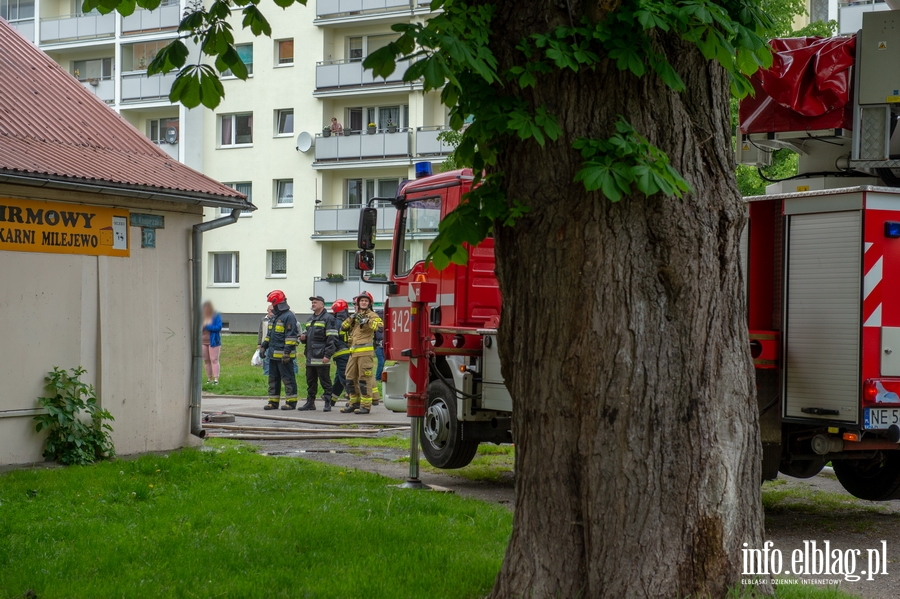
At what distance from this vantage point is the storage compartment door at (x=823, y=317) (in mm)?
7129

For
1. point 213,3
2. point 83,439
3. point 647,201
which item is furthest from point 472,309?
point 647,201

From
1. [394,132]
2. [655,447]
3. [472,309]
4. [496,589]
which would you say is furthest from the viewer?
[394,132]

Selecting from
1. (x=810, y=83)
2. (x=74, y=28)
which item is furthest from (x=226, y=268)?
(x=810, y=83)

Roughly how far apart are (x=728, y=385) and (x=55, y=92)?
359 inches

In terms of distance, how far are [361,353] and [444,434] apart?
7.62 meters

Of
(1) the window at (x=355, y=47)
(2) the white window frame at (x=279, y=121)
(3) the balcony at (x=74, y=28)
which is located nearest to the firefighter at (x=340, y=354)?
(2) the white window frame at (x=279, y=121)

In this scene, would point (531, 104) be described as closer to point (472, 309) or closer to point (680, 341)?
point (680, 341)

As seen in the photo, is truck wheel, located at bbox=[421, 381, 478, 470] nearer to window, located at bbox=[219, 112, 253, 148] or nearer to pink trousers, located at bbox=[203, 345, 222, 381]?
pink trousers, located at bbox=[203, 345, 222, 381]

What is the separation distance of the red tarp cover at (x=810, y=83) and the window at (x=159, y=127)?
1476 inches

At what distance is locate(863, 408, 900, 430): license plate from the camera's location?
7039 millimetres

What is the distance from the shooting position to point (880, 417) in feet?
23.2

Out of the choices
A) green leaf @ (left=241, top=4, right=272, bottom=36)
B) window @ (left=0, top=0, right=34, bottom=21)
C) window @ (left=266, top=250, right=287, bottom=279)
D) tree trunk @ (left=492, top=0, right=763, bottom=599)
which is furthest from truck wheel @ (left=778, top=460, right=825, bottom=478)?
window @ (left=0, top=0, right=34, bottom=21)

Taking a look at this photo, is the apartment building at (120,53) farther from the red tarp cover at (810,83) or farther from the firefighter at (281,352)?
the red tarp cover at (810,83)

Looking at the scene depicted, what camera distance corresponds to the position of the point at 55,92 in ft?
38.1
